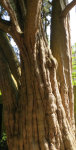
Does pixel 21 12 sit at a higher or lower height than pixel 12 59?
higher

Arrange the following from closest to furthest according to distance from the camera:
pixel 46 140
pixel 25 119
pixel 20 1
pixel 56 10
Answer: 1. pixel 46 140
2. pixel 25 119
3. pixel 20 1
4. pixel 56 10

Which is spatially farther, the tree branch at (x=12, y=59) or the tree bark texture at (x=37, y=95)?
the tree branch at (x=12, y=59)

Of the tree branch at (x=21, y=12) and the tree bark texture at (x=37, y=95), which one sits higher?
the tree branch at (x=21, y=12)

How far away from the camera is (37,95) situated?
3.19 m

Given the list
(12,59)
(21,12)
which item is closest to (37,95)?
(12,59)

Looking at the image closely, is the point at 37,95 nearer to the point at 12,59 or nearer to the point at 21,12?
the point at 12,59

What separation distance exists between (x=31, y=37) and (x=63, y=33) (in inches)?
42.9

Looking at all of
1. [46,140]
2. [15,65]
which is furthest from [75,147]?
[15,65]

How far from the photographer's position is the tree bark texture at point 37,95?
3.03 metres

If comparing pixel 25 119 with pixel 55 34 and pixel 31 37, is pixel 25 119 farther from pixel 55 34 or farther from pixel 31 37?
pixel 55 34

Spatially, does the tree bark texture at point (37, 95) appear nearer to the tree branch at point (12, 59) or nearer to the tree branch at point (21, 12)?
the tree branch at point (12, 59)

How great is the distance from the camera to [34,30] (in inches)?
127

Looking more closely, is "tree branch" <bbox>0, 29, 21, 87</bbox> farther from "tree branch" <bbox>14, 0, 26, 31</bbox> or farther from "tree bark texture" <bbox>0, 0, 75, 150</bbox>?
"tree branch" <bbox>14, 0, 26, 31</bbox>

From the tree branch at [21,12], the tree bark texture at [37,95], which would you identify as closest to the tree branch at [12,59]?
the tree bark texture at [37,95]
